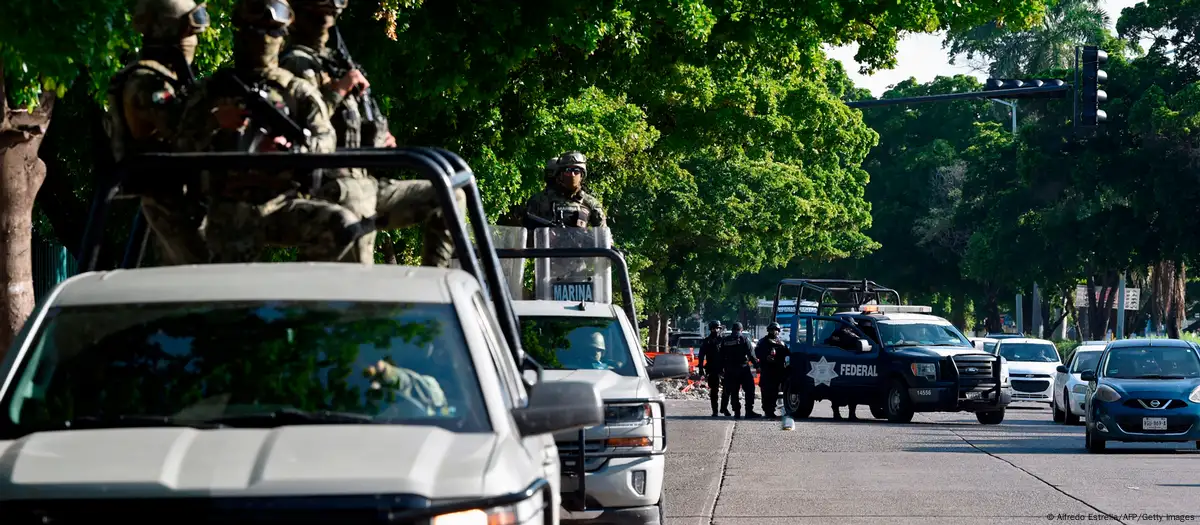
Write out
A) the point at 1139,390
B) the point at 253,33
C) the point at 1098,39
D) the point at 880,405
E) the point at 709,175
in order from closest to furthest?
the point at 253,33 → the point at 1139,390 → the point at 880,405 → the point at 709,175 → the point at 1098,39

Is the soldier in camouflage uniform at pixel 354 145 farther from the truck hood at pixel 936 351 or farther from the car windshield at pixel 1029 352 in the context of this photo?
the car windshield at pixel 1029 352

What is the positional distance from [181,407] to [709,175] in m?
48.3

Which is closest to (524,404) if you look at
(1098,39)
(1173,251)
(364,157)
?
(364,157)

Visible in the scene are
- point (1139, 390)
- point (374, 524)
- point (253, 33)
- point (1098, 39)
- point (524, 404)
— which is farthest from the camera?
point (1098, 39)

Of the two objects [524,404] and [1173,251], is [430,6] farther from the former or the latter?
[1173,251]

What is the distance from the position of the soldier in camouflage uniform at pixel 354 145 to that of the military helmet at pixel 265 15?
0.25 m

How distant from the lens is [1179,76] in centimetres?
4759

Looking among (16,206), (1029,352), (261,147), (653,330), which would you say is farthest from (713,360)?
(653,330)

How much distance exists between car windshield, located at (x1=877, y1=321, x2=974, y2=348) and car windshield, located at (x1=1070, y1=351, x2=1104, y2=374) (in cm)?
163

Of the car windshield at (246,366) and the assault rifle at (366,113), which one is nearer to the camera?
the car windshield at (246,366)

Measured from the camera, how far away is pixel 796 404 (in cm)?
3173

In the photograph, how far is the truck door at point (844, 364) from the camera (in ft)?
99.8

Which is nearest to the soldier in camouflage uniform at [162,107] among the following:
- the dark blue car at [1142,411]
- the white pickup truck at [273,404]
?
the white pickup truck at [273,404]

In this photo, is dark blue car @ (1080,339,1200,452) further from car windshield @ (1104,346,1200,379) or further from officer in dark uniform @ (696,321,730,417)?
officer in dark uniform @ (696,321,730,417)
